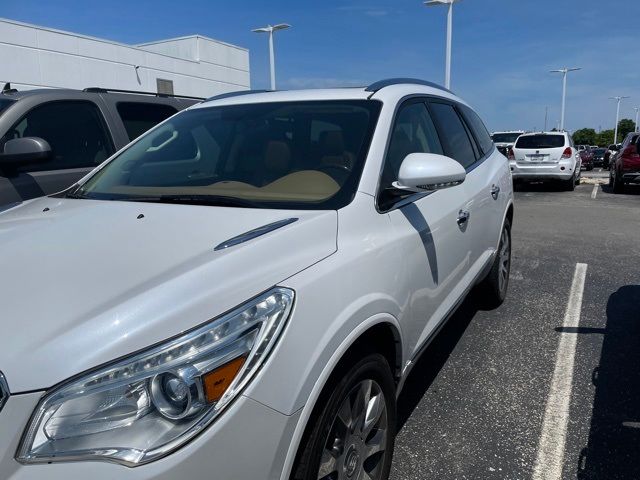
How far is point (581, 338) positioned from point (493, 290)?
2.54 feet

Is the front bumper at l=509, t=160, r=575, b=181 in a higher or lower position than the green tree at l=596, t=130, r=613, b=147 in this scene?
higher

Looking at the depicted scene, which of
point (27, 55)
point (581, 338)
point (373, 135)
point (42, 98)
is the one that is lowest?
point (581, 338)

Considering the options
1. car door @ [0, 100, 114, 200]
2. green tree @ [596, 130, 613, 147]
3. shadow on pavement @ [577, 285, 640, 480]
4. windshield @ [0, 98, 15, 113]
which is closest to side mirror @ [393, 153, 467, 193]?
shadow on pavement @ [577, 285, 640, 480]

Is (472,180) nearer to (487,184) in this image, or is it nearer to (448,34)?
(487,184)

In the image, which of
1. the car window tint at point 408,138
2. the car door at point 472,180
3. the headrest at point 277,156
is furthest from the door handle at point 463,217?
the headrest at point 277,156

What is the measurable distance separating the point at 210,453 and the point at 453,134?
2.90 meters

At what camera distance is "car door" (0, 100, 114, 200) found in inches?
169

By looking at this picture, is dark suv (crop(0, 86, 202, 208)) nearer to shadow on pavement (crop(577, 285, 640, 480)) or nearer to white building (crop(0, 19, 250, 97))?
shadow on pavement (crop(577, 285, 640, 480))

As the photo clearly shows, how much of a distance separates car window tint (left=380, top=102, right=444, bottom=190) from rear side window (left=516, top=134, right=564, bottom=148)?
13.1 meters

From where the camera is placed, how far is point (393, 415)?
2.30 meters

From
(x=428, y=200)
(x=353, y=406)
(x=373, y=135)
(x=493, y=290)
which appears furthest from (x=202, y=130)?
(x=493, y=290)

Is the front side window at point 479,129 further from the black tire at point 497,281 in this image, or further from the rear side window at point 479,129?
the black tire at point 497,281

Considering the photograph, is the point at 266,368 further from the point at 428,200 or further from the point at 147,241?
the point at 428,200

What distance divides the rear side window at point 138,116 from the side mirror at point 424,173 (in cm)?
365
